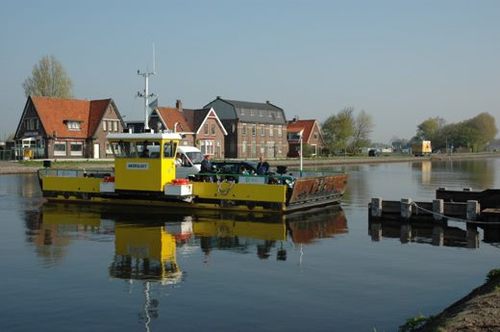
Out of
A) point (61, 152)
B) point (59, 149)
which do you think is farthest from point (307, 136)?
point (59, 149)

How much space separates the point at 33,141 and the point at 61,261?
63142 mm

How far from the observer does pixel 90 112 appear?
3142 inches

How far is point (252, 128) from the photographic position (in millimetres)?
97000

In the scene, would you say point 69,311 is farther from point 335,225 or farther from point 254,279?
point 335,225

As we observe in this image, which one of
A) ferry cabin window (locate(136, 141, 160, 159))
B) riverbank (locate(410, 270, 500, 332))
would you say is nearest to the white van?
ferry cabin window (locate(136, 141, 160, 159))

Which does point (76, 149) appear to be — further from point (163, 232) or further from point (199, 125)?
point (163, 232)

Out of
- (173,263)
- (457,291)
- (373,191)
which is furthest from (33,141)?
(457,291)

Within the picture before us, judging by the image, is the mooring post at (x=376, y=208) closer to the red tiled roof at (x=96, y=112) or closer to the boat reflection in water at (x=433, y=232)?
the boat reflection in water at (x=433, y=232)

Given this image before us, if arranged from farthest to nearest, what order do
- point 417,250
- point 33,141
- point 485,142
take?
point 485,142 < point 33,141 < point 417,250

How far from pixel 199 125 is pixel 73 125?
59.9ft

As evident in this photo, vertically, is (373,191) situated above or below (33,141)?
below

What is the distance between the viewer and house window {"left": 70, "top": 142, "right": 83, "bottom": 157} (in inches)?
2958

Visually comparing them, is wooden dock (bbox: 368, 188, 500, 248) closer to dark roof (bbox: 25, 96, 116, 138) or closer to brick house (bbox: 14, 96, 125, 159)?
brick house (bbox: 14, 96, 125, 159)

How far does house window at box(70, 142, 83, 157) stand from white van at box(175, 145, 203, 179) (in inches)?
1662
